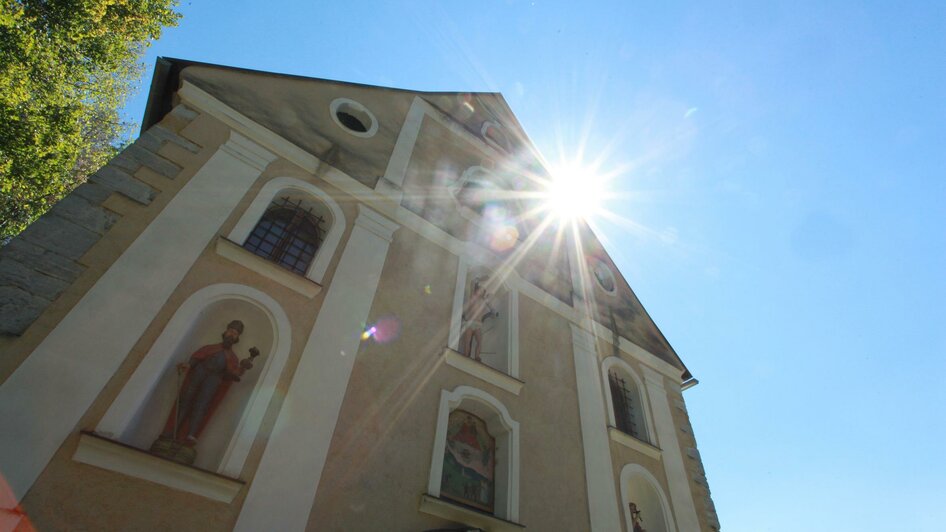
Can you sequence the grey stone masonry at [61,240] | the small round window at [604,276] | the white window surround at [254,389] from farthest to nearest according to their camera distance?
the small round window at [604,276] → the white window surround at [254,389] → the grey stone masonry at [61,240]

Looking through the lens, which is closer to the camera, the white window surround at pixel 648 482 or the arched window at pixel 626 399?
the white window surround at pixel 648 482

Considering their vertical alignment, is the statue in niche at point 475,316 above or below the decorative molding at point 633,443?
above

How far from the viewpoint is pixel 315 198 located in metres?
7.33

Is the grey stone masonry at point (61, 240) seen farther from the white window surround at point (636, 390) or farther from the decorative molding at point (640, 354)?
the decorative molding at point (640, 354)

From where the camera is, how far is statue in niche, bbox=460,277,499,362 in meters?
8.02

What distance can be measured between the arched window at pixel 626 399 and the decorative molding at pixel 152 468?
6.72 meters

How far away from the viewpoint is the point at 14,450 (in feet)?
11.9

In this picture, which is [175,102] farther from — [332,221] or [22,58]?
[22,58]

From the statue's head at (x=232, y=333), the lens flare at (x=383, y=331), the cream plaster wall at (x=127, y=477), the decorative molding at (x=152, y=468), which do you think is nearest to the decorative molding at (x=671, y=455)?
the lens flare at (x=383, y=331)

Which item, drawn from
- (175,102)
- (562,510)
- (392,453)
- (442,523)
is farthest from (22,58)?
(562,510)

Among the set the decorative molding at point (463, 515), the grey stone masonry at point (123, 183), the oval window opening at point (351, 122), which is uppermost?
the oval window opening at point (351, 122)

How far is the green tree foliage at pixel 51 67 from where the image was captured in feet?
29.8

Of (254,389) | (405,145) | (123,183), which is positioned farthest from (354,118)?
(254,389)

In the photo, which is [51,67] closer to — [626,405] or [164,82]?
[164,82]
